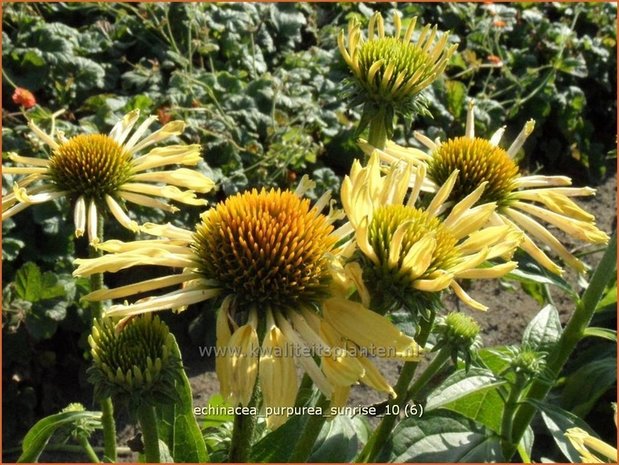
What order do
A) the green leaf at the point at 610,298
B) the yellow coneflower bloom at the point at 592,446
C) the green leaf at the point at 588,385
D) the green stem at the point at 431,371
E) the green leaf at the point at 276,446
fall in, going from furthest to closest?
the green leaf at the point at 610,298
the green leaf at the point at 588,385
the green stem at the point at 431,371
the green leaf at the point at 276,446
the yellow coneflower bloom at the point at 592,446

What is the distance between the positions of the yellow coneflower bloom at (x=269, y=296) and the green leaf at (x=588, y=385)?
3.62ft

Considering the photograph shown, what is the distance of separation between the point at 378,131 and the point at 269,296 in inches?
14.3

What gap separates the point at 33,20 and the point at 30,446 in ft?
5.10

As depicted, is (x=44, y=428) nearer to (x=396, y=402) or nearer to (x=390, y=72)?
(x=396, y=402)

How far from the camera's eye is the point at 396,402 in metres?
1.07

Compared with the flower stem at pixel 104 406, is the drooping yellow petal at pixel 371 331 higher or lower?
higher

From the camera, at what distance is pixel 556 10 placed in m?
3.49

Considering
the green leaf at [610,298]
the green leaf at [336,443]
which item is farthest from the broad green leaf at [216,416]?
the green leaf at [610,298]

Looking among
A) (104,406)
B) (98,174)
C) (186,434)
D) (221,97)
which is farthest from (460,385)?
(221,97)

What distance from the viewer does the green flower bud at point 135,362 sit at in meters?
0.84

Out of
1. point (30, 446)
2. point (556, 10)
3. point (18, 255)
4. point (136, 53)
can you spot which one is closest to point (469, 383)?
point (30, 446)

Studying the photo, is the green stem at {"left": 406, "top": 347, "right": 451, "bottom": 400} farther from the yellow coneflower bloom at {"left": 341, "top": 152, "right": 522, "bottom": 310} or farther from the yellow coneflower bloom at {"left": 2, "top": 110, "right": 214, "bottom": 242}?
the yellow coneflower bloom at {"left": 2, "top": 110, "right": 214, "bottom": 242}

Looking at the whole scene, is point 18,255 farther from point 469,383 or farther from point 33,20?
point 469,383

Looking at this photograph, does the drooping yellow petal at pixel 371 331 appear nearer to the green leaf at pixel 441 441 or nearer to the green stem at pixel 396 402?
the green stem at pixel 396 402
